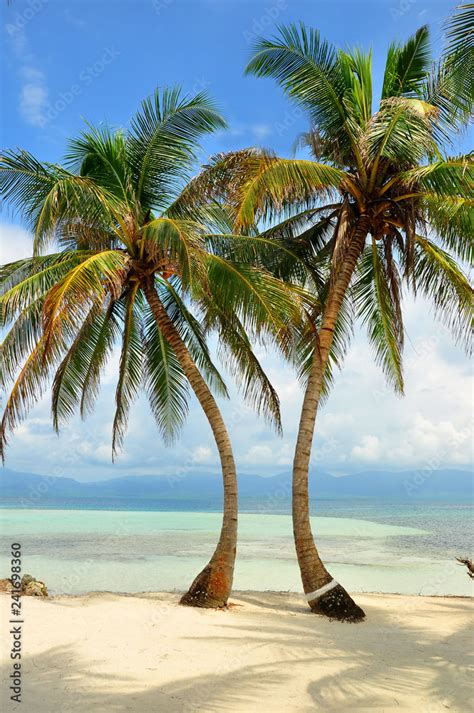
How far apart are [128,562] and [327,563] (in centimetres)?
644

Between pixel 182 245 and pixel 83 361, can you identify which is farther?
pixel 83 361

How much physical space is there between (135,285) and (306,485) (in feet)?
14.8

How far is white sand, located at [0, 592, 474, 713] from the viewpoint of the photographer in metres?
6.42

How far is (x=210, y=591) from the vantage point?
35.8 feet

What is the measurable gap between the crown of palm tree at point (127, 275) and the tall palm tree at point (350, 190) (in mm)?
933

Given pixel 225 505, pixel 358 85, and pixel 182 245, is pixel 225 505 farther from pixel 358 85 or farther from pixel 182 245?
pixel 358 85

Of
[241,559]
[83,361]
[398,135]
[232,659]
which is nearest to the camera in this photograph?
[232,659]

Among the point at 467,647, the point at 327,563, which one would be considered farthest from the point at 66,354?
the point at 327,563

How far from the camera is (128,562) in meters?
20.2

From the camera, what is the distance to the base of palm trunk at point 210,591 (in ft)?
35.6

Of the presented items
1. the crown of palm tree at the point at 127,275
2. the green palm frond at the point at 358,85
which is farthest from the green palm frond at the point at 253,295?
the green palm frond at the point at 358,85

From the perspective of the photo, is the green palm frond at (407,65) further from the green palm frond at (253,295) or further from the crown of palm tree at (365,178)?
the green palm frond at (253,295)

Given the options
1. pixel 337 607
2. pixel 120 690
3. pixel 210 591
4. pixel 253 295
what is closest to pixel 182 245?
pixel 253 295

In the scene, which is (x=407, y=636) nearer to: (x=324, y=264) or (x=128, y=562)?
(x=324, y=264)
